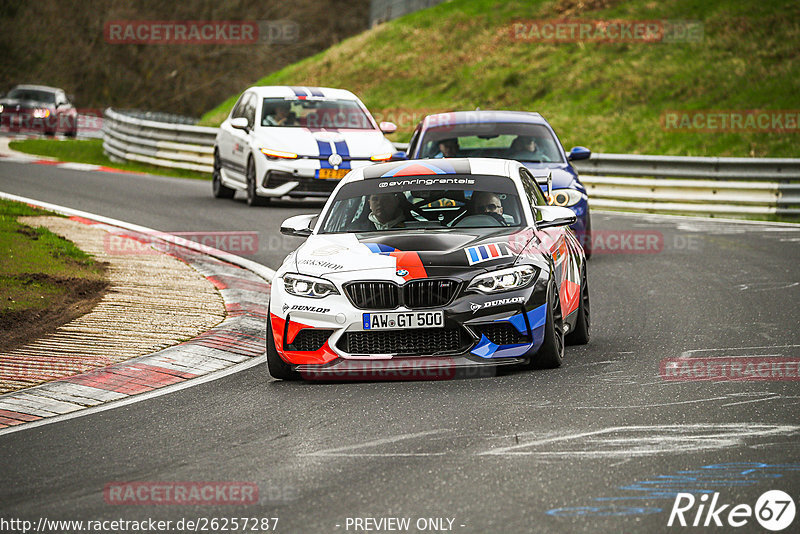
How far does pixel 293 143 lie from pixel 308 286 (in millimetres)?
10781

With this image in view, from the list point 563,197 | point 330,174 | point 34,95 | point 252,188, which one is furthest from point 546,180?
point 34,95

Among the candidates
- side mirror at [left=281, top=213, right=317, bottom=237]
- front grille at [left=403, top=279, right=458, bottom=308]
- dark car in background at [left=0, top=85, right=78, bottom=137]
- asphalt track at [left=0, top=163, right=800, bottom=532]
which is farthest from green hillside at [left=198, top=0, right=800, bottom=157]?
front grille at [left=403, top=279, right=458, bottom=308]

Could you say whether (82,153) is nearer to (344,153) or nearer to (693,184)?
(344,153)

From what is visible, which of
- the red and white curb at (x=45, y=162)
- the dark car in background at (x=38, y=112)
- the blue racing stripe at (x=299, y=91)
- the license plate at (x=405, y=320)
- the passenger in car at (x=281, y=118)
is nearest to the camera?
the license plate at (x=405, y=320)

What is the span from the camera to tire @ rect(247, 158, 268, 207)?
1895cm

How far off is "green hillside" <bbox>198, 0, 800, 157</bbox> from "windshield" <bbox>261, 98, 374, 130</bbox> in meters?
9.02

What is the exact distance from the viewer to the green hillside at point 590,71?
2823 centimetres

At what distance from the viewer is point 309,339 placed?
808 centimetres

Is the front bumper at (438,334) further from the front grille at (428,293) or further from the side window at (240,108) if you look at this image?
the side window at (240,108)

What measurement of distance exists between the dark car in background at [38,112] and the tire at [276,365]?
30079mm

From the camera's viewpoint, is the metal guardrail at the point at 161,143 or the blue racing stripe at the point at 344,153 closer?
the blue racing stripe at the point at 344,153

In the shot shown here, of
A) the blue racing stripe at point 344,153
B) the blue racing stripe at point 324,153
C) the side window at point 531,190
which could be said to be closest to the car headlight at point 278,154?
the blue racing stripe at point 324,153

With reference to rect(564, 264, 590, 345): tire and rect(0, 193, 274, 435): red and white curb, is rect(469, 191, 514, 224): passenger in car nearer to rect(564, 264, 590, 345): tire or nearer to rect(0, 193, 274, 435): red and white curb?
rect(564, 264, 590, 345): tire

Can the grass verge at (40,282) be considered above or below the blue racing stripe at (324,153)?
below
